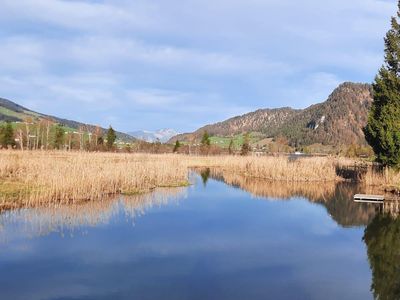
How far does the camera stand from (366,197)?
20.1 m

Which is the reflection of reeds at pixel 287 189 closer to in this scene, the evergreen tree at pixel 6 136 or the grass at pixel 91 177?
the grass at pixel 91 177

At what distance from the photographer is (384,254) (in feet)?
35.9

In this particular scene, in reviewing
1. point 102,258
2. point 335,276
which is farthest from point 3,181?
point 335,276

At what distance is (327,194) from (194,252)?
14.1m

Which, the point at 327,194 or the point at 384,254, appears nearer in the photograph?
the point at 384,254

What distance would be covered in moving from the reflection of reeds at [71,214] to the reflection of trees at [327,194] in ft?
23.9

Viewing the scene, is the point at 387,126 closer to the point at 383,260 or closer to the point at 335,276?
the point at 383,260

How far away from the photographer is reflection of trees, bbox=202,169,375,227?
16.6 m

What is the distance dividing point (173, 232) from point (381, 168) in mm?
17378

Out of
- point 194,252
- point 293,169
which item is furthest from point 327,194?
point 194,252

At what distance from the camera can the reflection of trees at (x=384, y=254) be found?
826cm

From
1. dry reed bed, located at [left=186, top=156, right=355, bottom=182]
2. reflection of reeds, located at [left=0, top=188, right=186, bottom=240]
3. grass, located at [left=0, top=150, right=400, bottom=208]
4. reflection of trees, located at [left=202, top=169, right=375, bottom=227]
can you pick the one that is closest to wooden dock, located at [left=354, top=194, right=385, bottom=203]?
reflection of trees, located at [left=202, top=169, right=375, bottom=227]

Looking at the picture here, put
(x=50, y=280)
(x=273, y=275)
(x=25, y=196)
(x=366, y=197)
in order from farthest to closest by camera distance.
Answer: (x=366, y=197), (x=25, y=196), (x=273, y=275), (x=50, y=280)

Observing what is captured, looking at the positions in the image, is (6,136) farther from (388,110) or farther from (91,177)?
(388,110)
